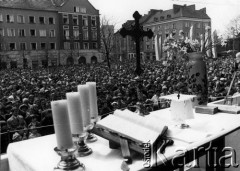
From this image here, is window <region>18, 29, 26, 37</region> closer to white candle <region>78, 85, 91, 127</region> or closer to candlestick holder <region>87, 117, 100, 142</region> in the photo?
candlestick holder <region>87, 117, 100, 142</region>

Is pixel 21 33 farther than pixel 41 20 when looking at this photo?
No

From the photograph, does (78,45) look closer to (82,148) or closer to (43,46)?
(43,46)

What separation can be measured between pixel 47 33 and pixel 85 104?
50888 mm

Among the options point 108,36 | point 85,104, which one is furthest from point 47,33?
point 85,104

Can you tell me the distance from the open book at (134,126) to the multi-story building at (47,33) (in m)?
44.0

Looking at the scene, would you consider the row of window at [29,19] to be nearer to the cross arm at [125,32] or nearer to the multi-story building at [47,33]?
the multi-story building at [47,33]

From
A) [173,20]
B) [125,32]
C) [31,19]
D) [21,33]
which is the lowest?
[125,32]

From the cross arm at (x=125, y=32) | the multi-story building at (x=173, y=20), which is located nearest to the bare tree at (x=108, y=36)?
the cross arm at (x=125, y=32)

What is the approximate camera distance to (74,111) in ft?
5.50

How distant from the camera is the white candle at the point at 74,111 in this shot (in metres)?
1.66

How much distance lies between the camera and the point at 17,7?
46281 millimetres

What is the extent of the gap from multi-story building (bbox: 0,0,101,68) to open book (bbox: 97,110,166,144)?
144ft

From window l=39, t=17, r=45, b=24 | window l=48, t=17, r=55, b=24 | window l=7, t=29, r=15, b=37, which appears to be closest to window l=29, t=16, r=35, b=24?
window l=39, t=17, r=45, b=24

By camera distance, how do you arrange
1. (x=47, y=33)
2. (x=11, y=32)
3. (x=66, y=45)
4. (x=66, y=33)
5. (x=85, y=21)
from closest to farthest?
(x=11, y=32) < (x=47, y=33) < (x=66, y=45) < (x=66, y=33) < (x=85, y=21)
